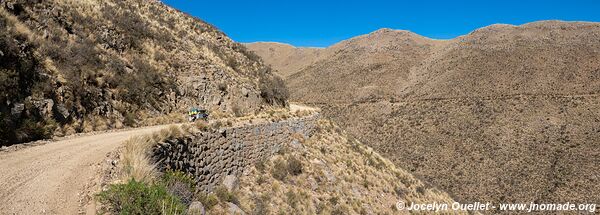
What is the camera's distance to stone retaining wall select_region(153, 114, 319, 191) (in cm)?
1120

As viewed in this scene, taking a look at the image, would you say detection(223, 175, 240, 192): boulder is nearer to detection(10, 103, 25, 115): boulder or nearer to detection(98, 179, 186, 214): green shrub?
detection(98, 179, 186, 214): green shrub

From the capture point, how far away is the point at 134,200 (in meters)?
7.02

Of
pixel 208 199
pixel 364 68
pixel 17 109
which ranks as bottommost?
pixel 208 199

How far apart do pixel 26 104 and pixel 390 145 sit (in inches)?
1745

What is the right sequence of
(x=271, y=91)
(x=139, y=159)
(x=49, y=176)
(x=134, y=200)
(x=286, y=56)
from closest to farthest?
(x=134, y=200), (x=49, y=176), (x=139, y=159), (x=271, y=91), (x=286, y=56)

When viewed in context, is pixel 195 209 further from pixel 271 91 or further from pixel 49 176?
pixel 271 91

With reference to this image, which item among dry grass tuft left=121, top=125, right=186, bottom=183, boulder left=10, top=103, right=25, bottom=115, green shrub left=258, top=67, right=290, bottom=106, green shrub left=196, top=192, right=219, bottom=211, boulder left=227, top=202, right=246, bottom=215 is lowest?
boulder left=227, top=202, right=246, bottom=215

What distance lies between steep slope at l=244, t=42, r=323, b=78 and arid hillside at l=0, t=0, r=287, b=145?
9479 centimetres

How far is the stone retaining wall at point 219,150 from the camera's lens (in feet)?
36.7

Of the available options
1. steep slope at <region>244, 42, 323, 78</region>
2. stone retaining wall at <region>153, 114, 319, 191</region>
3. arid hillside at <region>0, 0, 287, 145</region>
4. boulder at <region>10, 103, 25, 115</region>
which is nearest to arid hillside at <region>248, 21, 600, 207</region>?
steep slope at <region>244, 42, 323, 78</region>

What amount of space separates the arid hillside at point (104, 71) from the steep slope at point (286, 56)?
311ft

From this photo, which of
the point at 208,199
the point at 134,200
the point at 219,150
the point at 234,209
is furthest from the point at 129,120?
the point at 134,200

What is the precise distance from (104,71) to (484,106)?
55.0 m

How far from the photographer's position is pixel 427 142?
51.0 m
